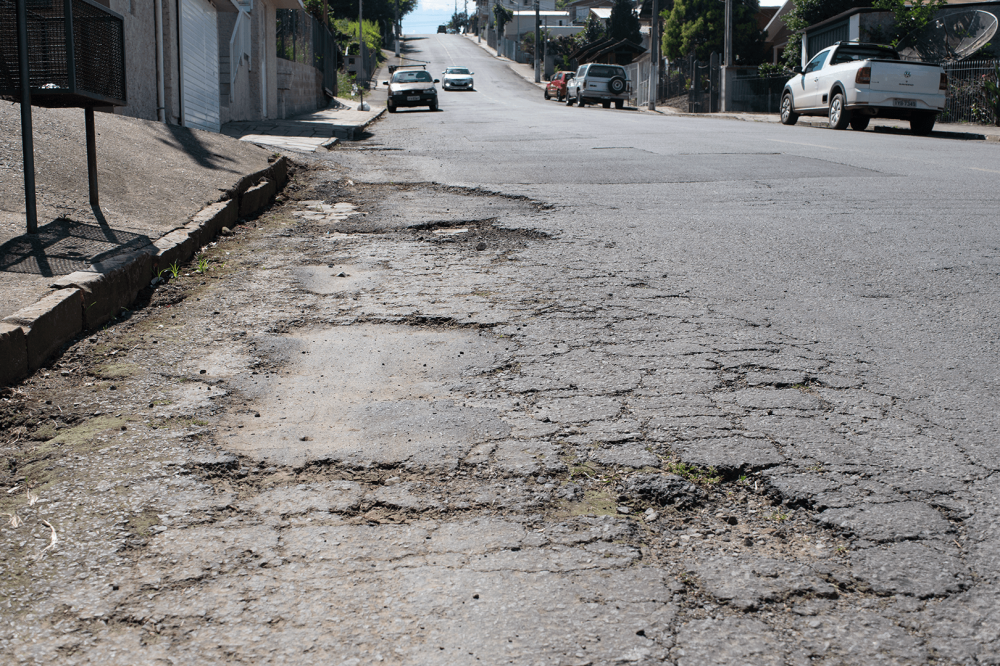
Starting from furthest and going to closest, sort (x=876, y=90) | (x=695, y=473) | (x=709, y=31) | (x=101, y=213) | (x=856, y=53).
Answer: (x=709, y=31)
(x=856, y=53)
(x=876, y=90)
(x=101, y=213)
(x=695, y=473)

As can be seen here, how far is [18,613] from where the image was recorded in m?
2.02

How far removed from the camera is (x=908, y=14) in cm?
2581

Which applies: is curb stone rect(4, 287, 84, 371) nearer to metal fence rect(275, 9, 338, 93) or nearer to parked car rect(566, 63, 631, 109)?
metal fence rect(275, 9, 338, 93)

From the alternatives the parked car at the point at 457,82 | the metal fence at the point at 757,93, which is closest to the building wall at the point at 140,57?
the metal fence at the point at 757,93

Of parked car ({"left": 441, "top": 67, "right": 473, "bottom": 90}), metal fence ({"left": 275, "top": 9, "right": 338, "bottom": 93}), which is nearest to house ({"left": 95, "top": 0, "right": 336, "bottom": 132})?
metal fence ({"left": 275, "top": 9, "right": 338, "bottom": 93})

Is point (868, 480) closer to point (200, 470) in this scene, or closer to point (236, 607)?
point (236, 607)

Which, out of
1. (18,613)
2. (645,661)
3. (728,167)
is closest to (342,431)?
(18,613)

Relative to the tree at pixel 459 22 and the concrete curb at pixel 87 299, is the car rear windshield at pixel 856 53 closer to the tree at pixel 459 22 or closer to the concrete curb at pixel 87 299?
the concrete curb at pixel 87 299

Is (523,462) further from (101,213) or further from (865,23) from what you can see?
(865,23)

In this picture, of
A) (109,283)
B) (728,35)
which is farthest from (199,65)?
(728,35)

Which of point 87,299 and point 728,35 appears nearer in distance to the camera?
point 87,299

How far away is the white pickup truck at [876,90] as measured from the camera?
1717cm

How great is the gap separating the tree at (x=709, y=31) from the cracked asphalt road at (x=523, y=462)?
37.8 m

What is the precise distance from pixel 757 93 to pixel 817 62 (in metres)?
14.5
